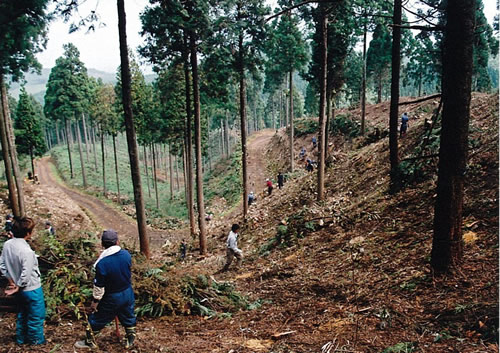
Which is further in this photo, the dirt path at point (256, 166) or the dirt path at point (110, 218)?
the dirt path at point (256, 166)

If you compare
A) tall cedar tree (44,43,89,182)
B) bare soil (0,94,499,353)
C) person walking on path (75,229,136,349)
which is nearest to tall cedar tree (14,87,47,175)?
tall cedar tree (44,43,89,182)

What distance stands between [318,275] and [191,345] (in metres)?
4.16

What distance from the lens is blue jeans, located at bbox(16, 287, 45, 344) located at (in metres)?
4.39

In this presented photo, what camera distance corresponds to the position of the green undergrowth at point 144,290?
5867mm

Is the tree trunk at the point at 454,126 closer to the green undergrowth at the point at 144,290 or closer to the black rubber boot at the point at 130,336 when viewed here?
the green undergrowth at the point at 144,290

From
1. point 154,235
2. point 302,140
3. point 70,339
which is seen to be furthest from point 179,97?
point 70,339

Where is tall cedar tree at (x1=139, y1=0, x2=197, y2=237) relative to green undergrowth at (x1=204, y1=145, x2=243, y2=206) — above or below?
above

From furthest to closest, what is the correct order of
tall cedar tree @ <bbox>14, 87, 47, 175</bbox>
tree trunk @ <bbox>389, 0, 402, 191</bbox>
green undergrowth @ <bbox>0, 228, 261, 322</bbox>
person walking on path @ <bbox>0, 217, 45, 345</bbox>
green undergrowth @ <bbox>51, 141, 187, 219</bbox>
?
green undergrowth @ <bbox>51, 141, 187, 219</bbox> → tall cedar tree @ <bbox>14, 87, 47, 175</bbox> → tree trunk @ <bbox>389, 0, 402, 191</bbox> → green undergrowth @ <bbox>0, 228, 261, 322</bbox> → person walking on path @ <bbox>0, 217, 45, 345</bbox>

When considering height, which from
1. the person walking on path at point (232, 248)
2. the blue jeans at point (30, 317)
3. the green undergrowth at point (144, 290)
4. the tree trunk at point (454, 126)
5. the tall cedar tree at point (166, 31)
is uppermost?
the tall cedar tree at point (166, 31)

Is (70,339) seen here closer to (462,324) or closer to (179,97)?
(462,324)

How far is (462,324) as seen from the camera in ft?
13.5

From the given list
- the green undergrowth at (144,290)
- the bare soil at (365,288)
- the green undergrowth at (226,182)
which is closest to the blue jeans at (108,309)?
the bare soil at (365,288)

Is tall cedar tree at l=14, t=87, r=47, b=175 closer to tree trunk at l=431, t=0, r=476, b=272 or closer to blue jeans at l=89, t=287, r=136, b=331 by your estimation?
blue jeans at l=89, t=287, r=136, b=331

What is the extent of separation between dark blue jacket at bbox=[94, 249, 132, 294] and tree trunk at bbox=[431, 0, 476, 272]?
197 inches
